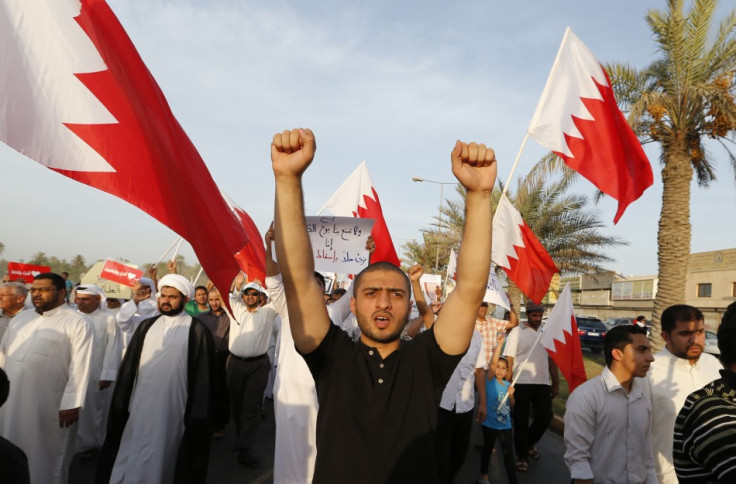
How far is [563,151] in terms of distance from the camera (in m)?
5.38

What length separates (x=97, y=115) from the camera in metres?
2.74

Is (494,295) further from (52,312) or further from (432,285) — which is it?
(432,285)

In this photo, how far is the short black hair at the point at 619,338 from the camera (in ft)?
10.8

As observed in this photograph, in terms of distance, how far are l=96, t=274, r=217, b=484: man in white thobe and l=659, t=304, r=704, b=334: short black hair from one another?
12.1 ft

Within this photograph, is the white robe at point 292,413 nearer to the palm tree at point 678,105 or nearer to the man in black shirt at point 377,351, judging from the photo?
the man in black shirt at point 377,351

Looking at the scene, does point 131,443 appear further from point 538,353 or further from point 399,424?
point 538,353

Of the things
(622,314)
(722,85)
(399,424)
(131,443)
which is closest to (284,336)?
(131,443)

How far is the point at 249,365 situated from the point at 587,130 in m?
4.69

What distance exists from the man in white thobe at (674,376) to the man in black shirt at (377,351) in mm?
2314

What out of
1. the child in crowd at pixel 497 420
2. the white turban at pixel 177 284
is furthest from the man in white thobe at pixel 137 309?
the child in crowd at pixel 497 420

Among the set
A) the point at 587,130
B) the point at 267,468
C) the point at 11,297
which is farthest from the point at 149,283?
the point at 587,130

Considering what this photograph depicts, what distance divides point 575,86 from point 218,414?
476cm

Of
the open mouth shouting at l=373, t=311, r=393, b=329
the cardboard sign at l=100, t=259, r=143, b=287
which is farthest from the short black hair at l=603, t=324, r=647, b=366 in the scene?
the cardboard sign at l=100, t=259, r=143, b=287

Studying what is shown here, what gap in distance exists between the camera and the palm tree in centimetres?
A: 1082
